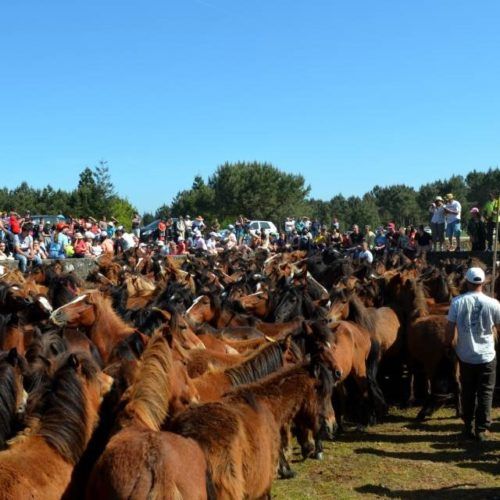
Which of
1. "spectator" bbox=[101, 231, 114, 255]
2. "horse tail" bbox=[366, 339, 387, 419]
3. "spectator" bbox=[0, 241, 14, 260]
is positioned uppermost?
"spectator" bbox=[101, 231, 114, 255]

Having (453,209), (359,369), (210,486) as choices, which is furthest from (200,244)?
(210,486)

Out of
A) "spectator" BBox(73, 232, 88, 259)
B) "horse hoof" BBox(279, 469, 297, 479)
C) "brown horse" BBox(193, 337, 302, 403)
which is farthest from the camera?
"spectator" BBox(73, 232, 88, 259)

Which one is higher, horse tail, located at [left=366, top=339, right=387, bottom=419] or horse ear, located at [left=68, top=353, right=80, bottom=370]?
horse ear, located at [left=68, top=353, right=80, bottom=370]

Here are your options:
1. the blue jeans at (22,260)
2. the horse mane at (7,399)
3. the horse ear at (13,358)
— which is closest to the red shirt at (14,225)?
the blue jeans at (22,260)

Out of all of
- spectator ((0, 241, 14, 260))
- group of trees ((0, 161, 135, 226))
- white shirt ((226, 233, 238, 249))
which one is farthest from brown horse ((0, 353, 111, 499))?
A: group of trees ((0, 161, 135, 226))

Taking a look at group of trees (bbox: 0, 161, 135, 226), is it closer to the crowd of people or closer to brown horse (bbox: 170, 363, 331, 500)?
the crowd of people

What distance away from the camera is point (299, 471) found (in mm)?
7777

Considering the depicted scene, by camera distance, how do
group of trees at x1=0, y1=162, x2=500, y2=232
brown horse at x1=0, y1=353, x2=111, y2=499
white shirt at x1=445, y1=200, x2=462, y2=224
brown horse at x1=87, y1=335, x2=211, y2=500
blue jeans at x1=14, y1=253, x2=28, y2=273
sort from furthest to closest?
group of trees at x1=0, y1=162, x2=500, y2=232 < white shirt at x1=445, y1=200, x2=462, y2=224 < blue jeans at x1=14, y1=253, x2=28, y2=273 < brown horse at x1=0, y1=353, x2=111, y2=499 < brown horse at x1=87, y1=335, x2=211, y2=500

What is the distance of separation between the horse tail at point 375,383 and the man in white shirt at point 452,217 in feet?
44.7

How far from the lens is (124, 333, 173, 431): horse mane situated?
4828 millimetres

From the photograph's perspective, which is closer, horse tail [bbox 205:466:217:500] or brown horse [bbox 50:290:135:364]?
horse tail [bbox 205:466:217:500]

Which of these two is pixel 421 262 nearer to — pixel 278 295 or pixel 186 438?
pixel 278 295

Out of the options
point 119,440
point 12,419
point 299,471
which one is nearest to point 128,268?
point 299,471

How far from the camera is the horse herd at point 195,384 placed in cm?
422
